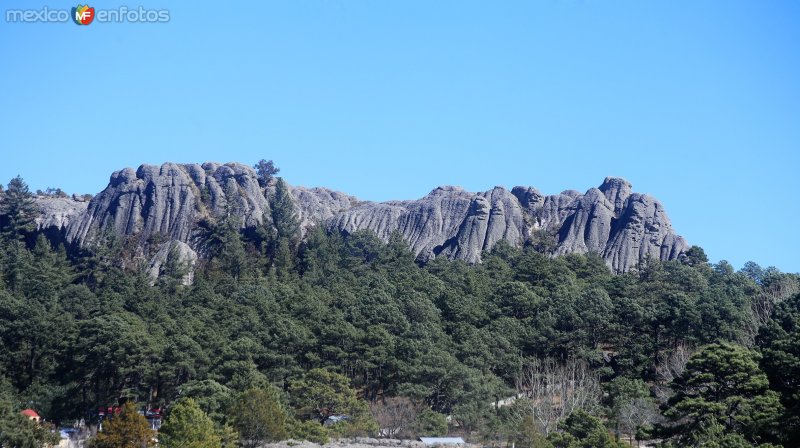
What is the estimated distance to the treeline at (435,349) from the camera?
3491cm

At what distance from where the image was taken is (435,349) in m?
50.0

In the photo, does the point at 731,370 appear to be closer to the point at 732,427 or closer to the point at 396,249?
the point at 732,427

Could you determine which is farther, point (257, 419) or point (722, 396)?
point (257, 419)

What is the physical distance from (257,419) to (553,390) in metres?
15.8

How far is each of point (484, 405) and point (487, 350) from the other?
562 cm

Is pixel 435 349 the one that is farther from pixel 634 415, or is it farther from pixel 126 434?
pixel 126 434

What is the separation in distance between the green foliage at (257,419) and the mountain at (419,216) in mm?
41675

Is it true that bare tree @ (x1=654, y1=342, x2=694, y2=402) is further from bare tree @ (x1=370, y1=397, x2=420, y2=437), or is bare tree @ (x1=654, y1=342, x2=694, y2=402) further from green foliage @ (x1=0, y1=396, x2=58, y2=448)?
green foliage @ (x1=0, y1=396, x2=58, y2=448)

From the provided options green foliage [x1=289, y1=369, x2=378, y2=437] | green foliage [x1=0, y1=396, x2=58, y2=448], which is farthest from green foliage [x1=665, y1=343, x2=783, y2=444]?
green foliage [x1=0, y1=396, x2=58, y2=448]

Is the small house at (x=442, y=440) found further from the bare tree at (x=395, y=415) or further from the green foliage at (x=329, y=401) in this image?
the green foliage at (x=329, y=401)

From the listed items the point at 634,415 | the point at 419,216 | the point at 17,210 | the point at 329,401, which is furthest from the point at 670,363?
the point at 17,210

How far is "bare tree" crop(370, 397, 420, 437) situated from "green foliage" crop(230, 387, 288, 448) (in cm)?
632

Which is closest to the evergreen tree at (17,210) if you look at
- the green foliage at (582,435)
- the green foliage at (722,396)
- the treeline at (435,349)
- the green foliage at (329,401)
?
the treeline at (435,349)

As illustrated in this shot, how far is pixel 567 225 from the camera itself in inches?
3356
